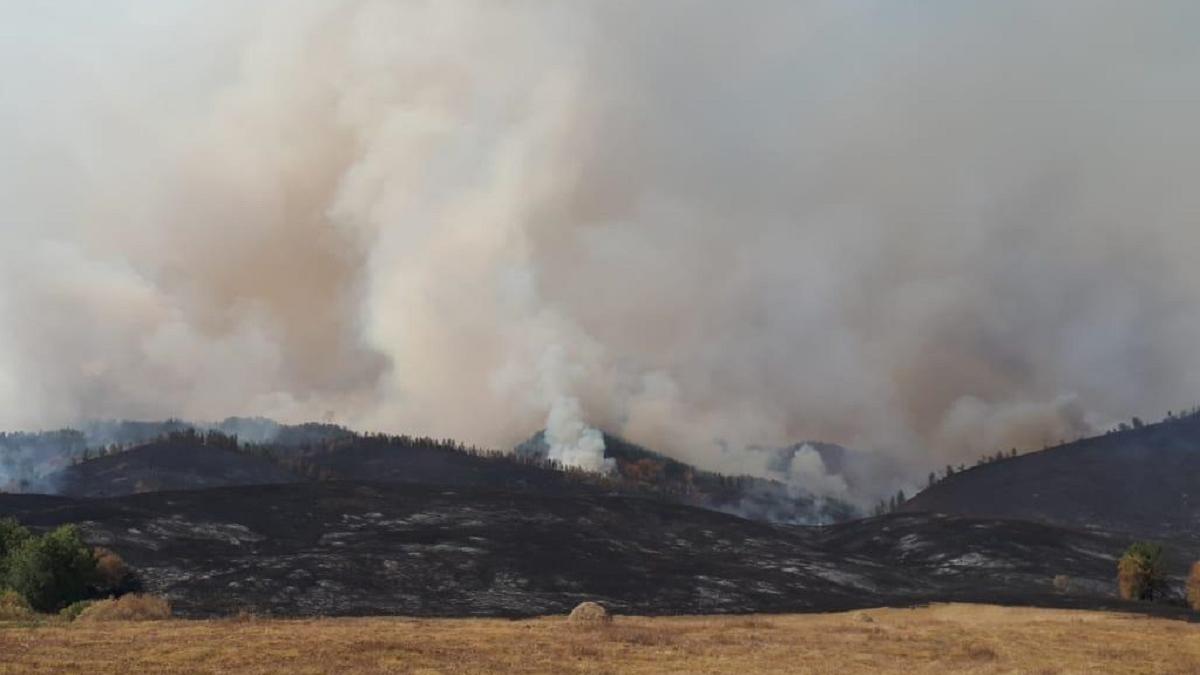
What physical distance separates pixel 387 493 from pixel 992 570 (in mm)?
111170

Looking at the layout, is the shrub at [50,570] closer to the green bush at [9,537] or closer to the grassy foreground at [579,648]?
the green bush at [9,537]

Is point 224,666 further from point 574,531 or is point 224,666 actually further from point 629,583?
point 574,531

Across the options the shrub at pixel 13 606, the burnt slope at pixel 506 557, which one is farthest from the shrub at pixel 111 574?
the shrub at pixel 13 606

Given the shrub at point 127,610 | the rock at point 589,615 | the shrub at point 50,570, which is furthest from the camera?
the shrub at point 50,570

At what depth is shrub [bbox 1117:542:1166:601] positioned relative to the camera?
125812 mm

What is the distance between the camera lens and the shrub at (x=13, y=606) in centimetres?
7620

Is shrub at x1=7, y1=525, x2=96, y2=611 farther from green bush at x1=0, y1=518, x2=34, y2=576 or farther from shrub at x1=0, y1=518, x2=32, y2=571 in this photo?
shrub at x1=0, y1=518, x2=32, y2=571

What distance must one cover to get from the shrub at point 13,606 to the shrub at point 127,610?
15.5 ft

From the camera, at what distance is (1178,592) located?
144000 millimetres

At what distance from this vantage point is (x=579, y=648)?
5747 centimetres

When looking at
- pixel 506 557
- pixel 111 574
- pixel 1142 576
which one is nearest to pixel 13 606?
pixel 111 574

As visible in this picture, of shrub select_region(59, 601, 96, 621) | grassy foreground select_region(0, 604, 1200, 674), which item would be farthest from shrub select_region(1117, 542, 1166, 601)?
shrub select_region(59, 601, 96, 621)

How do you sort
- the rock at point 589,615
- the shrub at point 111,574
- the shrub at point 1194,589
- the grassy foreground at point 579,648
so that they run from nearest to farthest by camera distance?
the grassy foreground at point 579,648, the rock at point 589,615, the shrub at point 111,574, the shrub at point 1194,589

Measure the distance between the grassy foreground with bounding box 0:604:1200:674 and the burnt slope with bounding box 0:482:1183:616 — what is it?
28.3 m
